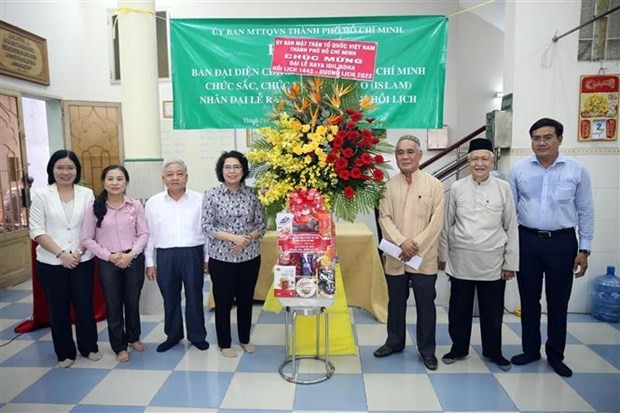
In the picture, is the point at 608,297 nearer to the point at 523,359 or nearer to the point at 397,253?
the point at 523,359

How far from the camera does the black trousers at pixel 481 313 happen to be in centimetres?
267

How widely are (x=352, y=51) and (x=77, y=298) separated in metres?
2.47

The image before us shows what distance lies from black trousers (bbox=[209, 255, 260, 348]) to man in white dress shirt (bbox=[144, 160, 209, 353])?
20 cm

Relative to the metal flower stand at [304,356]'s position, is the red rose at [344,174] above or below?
above

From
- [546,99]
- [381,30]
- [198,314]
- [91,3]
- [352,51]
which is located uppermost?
[91,3]

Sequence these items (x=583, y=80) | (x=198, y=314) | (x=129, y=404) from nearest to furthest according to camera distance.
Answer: (x=129, y=404), (x=198, y=314), (x=583, y=80)

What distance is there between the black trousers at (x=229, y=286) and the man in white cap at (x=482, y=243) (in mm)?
1269

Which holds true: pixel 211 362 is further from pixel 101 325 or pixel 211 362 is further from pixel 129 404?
pixel 101 325

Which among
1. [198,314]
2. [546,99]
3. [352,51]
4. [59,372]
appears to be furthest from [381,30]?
[59,372]

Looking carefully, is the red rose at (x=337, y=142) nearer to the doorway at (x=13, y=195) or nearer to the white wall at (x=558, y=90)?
the white wall at (x=558, y=90)

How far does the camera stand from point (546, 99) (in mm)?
3455

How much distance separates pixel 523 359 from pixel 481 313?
1.33 feet

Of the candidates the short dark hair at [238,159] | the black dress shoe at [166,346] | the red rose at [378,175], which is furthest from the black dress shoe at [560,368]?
the black dress shoe at [166,346]

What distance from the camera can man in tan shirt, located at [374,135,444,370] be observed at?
2.57 metres
